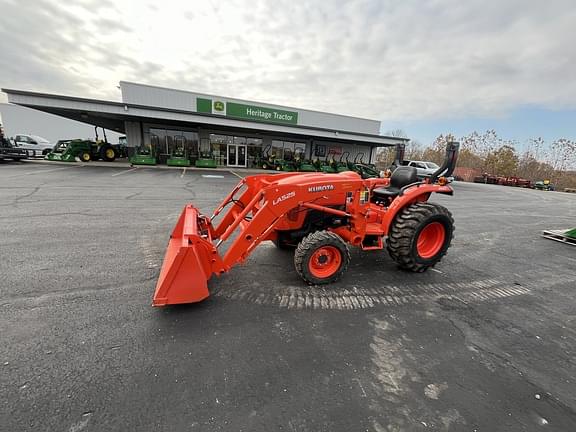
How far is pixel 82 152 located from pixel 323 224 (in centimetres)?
2263

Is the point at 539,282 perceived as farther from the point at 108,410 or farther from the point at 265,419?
the point at 108,410

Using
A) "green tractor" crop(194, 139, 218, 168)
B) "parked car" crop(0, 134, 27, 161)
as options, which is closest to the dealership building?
"green tractor" crop(194, 139, 218, 168)

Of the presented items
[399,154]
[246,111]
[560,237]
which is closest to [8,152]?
[246,111]

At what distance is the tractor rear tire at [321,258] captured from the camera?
328 centimetres

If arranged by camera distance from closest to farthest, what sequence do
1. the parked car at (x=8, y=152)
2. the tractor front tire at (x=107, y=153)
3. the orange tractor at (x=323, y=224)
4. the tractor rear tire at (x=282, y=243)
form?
the orange tractor at (x=323, y=224)
the tractor rear tire at (x=282, y=243)
the parked car at (x=8, y=152)
the tractor front tire at (x=107, y=153)

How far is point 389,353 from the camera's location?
2.42m

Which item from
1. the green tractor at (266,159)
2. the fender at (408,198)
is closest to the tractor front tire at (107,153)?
the green tractor at (266,159)

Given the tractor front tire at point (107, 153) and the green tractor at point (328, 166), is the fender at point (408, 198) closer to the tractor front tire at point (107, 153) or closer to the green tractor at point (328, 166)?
the green tractor at point (328, 166)

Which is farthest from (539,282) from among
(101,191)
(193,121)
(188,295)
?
(193,121)

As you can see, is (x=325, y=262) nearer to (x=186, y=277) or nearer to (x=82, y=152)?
(x=186, y=277)

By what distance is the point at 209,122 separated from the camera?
1956cm

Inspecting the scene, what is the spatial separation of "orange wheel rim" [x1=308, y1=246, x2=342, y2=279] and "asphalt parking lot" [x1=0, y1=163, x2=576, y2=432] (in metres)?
0.22

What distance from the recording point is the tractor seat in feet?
14.3

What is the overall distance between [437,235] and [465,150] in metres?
54.9
